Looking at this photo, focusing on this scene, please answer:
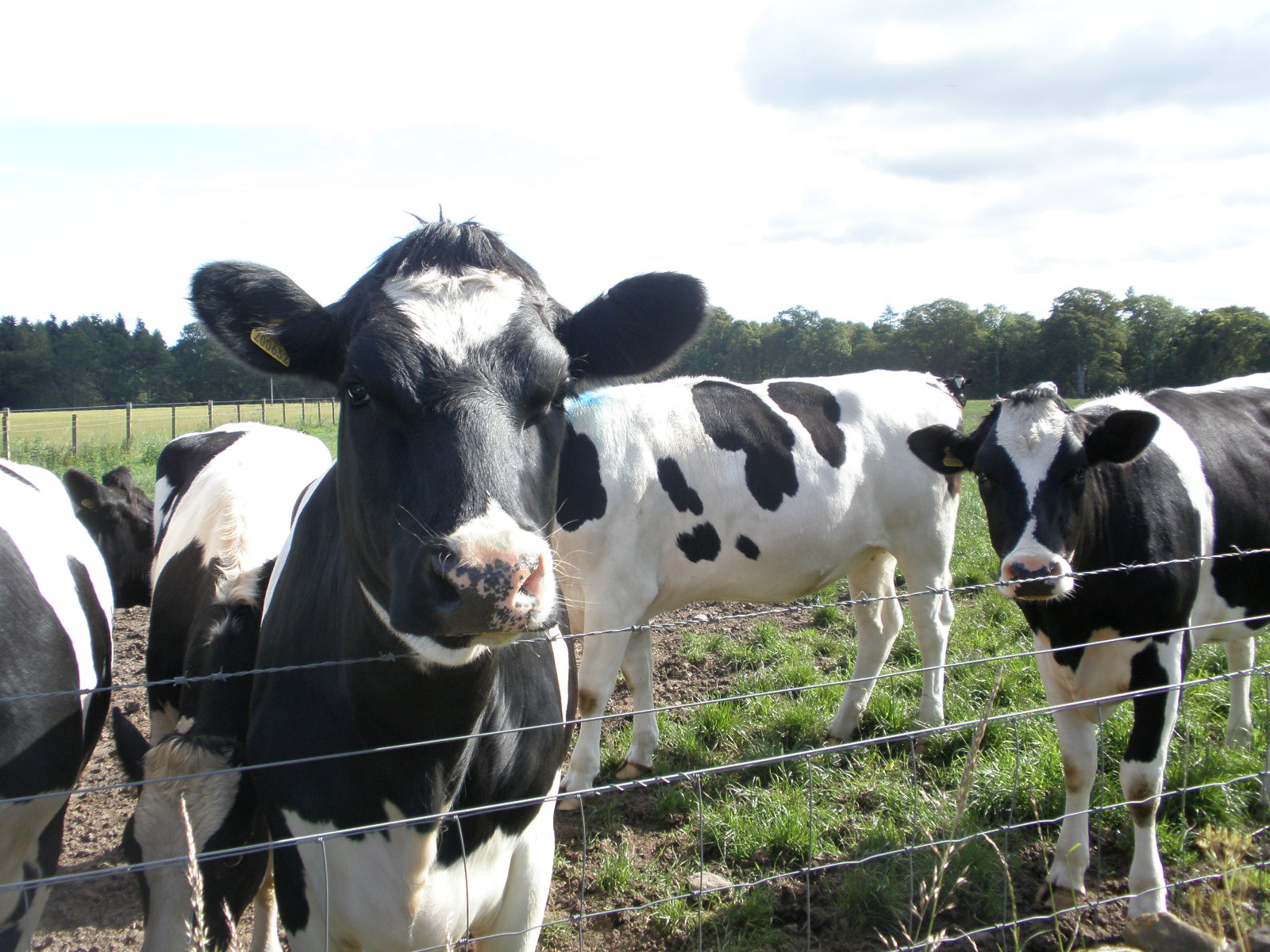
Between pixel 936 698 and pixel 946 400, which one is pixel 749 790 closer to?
pixel 936 698

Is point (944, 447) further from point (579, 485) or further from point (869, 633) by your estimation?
point (579, 485)

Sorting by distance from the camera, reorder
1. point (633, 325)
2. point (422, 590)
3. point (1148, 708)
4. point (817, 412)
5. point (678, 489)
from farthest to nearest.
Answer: point (817, 412) → point (678, 489) → point (1148, 708) → point (633, 325) → point (422, 590)

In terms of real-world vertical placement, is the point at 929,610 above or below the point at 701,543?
below

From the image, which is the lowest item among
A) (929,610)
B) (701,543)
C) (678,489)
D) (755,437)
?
(929,610)

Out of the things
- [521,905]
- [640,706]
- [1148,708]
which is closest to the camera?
[521,905]

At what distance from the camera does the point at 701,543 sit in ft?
16.9

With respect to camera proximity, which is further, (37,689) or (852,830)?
(852,830)

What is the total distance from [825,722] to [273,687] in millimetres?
3833

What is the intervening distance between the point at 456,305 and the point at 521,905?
1744 mm

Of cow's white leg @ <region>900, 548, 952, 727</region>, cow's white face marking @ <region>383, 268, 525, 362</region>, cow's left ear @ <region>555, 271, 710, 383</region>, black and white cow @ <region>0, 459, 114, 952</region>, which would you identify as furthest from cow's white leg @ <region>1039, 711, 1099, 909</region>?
black and white cow @ <region>0, 459, 114, 952</region>

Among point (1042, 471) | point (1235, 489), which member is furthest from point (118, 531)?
point (1235, 489)

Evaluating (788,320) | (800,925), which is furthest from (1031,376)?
(800,925)

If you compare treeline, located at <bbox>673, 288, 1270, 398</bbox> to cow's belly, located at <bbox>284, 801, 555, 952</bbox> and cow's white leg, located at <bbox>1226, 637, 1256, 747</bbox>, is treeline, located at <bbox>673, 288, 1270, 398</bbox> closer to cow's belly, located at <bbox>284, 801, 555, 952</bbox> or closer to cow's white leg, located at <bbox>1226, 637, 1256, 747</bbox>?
cow's white leg, located at <bbox>1226, 637, 1256, 747</bbox>

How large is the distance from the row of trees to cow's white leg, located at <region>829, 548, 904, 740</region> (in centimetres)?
4262
